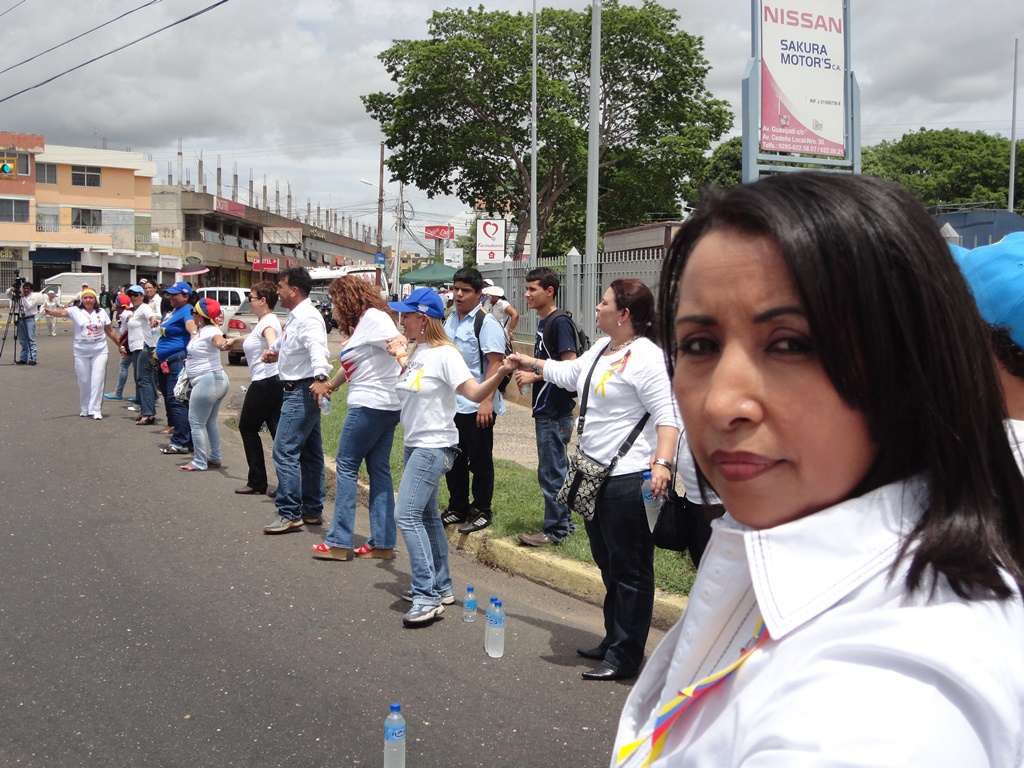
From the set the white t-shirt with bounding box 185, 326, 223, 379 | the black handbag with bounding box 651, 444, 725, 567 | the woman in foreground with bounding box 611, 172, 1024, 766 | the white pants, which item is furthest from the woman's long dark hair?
the white pants

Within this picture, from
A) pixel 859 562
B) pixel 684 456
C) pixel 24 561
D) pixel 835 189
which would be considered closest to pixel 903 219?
pixel 835 189

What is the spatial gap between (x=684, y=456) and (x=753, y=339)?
3.24 meters

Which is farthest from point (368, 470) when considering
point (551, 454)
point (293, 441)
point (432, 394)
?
point (551, 454)

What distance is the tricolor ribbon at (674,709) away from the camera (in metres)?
0.91

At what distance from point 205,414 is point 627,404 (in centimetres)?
657

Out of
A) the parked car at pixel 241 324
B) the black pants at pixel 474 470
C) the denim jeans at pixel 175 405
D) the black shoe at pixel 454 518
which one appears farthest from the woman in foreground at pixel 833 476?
the parked car at pixel 241 324

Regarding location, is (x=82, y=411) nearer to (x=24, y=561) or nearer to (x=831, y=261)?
(x=24, y=561)

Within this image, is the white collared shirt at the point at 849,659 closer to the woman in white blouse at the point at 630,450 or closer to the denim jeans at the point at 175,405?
the woman in white blouse at the point at 630,450

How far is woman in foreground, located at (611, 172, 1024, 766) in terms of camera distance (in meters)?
0.80

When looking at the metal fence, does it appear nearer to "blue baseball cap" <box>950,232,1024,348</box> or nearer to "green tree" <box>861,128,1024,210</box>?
"blue baseball cap" <box>950,232,1024,348</box>

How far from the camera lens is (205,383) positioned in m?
10.0

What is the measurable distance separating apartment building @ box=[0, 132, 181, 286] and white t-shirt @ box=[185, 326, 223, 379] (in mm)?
53144

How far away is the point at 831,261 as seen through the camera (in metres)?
0.93

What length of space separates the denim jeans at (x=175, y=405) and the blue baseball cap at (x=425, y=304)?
5.99 metres
